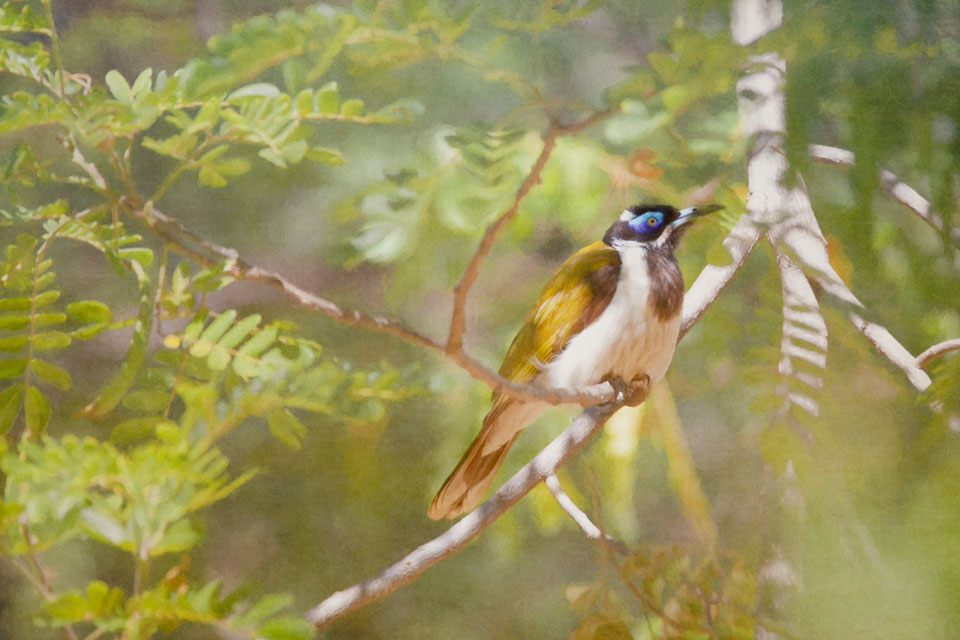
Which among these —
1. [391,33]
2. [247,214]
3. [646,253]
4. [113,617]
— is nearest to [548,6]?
[391,33]

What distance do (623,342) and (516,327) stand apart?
0.14 m

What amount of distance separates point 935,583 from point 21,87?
1033 mm

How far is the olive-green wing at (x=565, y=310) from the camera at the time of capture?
2.86ft

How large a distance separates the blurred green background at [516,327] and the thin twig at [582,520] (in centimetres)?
4

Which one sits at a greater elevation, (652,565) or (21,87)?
(21,87)

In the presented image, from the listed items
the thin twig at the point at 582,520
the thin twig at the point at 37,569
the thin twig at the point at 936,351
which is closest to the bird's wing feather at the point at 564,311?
the thin twig at the point at 582,520

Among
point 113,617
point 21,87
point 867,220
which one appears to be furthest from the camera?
point 21,87

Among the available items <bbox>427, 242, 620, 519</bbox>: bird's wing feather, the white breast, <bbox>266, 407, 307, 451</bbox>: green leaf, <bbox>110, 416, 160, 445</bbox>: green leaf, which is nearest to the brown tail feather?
<bbox>427, 242, 620, 519</bbox>: bird's wing feather

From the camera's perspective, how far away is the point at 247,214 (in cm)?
92

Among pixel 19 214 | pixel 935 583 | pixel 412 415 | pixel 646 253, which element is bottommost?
pixel 935 583

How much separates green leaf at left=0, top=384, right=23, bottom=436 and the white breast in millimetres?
482

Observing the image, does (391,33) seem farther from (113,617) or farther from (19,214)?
(113,617)

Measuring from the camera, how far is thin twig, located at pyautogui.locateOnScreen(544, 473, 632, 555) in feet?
2.85

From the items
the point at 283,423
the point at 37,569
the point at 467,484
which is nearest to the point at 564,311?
the point at 467,484
